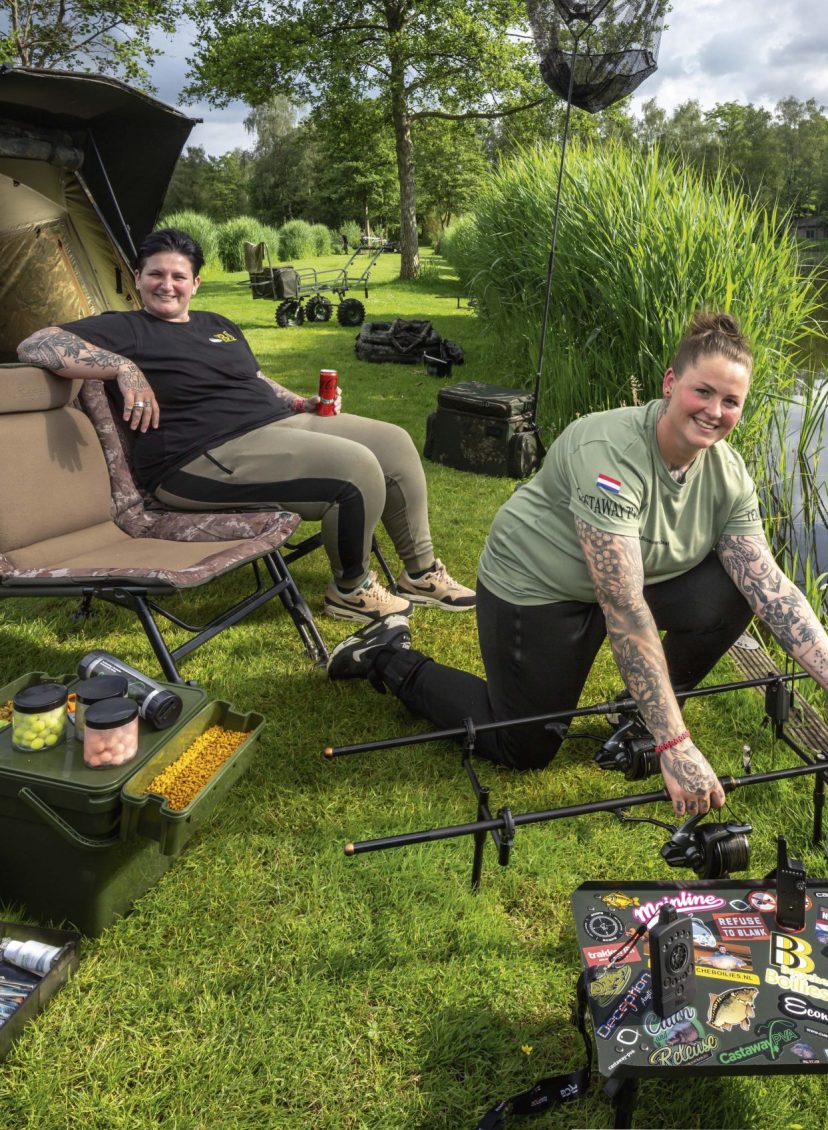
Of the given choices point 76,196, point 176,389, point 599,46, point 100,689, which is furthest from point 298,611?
point 76,196

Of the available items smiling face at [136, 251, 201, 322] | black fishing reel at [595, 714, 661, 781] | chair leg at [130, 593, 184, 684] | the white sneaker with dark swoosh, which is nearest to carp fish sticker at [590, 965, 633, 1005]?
black fishing reel at [595, 714, 661, 781]

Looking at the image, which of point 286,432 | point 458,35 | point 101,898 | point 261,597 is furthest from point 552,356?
point 458,35

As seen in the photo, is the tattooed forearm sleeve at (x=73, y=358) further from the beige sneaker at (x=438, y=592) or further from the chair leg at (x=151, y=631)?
the beige sneaker at (x=438, y=592)

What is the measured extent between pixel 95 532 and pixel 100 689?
1.34 metres

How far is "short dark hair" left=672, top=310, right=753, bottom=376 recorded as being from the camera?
182cm

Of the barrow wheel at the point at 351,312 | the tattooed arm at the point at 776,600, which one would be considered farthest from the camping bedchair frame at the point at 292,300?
the tattooed arm at the point at 776,600

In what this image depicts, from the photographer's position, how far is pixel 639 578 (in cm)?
187

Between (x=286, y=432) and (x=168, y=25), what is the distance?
754 inches

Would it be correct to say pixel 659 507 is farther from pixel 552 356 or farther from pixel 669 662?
pixel 552 356

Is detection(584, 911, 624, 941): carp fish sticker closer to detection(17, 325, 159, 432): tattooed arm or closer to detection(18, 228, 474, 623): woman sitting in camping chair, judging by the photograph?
detection(18, 228, 474, 623): woman sitting in camping chair

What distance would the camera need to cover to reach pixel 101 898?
5.90ft

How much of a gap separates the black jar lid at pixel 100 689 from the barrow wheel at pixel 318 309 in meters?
10.8

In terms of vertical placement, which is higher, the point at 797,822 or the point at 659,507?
the point at 659,507

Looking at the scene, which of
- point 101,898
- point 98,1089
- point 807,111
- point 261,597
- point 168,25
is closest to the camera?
point 98,1089
